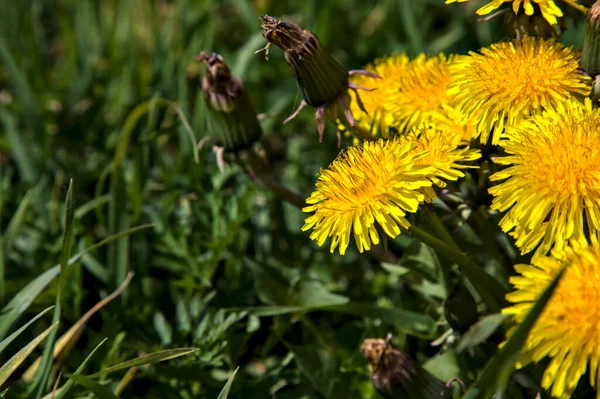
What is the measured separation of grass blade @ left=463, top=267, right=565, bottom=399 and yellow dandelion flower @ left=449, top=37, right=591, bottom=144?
1.43 ft

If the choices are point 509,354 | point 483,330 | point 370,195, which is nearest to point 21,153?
point 370,195

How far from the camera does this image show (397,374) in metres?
1.44

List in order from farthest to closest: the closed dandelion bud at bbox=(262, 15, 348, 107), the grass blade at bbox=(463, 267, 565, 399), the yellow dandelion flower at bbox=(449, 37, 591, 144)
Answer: the closed dandelion bud at bbox=(262, 15, 348, 107), the yellow dandelion flower at bbox=(449, 37, 591, 144), the grass blade at bbox=(463, 267, 565, 399)

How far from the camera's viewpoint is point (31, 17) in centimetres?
320

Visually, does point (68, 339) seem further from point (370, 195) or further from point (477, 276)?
point (477, 276)

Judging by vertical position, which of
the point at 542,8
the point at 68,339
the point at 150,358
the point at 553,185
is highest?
the point at 542,8

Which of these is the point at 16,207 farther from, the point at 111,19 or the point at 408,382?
the point at 408,382

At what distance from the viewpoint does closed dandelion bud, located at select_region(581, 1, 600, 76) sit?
4.87 feet

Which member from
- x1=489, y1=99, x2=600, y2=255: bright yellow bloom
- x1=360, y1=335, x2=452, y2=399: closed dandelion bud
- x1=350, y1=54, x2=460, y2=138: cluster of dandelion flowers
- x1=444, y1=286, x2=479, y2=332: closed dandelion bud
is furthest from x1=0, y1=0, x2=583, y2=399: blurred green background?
x1=489, y1=99, x2=600, y2=255: bright yellow bloom

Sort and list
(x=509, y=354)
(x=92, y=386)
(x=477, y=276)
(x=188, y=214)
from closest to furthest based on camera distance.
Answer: (x=509, y=354) → (x=92, y=386) → (x=477, y=276) → (x=188, y=214)

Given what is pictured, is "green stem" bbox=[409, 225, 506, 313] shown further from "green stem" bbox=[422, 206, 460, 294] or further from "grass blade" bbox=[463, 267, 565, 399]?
"grass blade" bbox=[463, 267, 565, 399]

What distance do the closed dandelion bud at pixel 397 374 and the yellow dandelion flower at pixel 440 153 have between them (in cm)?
35

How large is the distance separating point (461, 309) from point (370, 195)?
0.40 metres

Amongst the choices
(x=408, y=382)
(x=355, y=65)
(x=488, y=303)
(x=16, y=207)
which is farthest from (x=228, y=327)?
(x=355, y=65)
